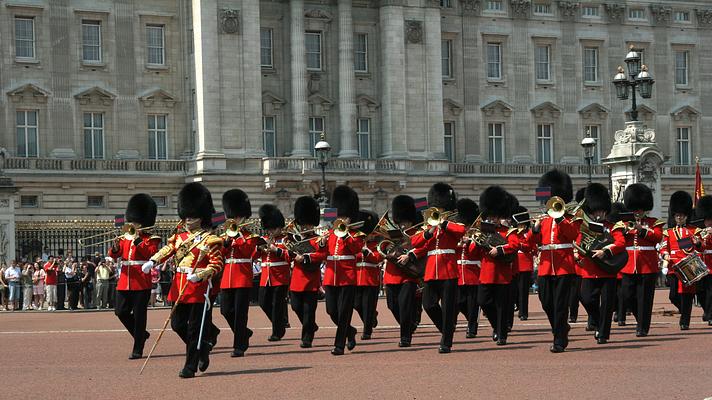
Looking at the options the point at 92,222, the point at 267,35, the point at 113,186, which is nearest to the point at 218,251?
the point at 92,222

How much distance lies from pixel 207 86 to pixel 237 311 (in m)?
31.0

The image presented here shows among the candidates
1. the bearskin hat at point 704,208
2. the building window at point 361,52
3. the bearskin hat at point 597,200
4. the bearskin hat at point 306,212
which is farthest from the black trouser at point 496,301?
the building window at point 361,52

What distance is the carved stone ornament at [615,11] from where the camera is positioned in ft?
187

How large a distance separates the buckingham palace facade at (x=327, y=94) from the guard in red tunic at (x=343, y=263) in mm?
29688

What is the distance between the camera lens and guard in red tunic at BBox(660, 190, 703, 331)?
19672mm

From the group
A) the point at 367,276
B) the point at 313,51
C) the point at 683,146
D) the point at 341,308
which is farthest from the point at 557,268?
the point at 683,146

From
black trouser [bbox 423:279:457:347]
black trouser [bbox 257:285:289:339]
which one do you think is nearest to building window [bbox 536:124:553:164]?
black trouser [bbox 257:285:289:339]

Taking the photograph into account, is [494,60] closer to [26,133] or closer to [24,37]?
[24,37]

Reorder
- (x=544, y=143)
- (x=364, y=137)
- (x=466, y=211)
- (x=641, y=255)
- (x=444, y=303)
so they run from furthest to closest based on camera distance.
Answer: (x=544, y=143), (x=364, y=137), (x=641, y=255), (x=466, y=211), (x=444, y=303)

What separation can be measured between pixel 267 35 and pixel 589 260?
114ft

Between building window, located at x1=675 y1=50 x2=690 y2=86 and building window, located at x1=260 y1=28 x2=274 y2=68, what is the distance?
1787 cm

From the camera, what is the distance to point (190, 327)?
47.6ft

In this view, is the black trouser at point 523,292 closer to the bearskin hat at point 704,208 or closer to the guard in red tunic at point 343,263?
the bearskin hat at point 704,208

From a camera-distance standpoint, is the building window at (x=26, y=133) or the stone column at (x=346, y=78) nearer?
the building window at (x=26, y=133)
